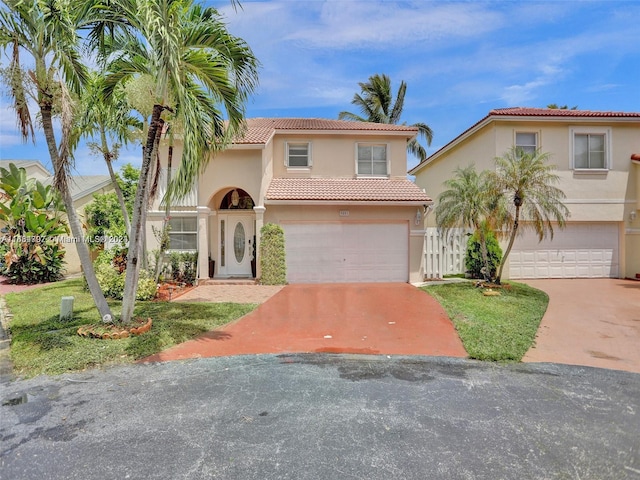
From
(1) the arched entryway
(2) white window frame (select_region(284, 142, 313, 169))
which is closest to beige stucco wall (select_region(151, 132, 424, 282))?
(1) the arched entryway

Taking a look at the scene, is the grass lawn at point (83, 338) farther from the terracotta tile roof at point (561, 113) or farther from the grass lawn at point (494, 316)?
the terracotta tile roof at point (561, 113)

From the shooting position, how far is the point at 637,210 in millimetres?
15742

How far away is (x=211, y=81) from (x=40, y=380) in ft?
20.7

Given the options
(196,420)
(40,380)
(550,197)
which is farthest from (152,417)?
(550,197)

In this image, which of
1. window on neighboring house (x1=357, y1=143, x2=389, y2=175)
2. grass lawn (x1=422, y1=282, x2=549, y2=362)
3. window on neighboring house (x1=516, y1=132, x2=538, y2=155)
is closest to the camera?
grass lawn (x1=422, y1=282, x2=549, y2=362)

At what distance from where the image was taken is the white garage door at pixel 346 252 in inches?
584

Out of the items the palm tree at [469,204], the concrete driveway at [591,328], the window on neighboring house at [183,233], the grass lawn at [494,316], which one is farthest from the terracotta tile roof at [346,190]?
the concrete driveway at [591,328]

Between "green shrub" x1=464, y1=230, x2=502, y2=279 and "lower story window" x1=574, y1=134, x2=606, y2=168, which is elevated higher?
"lower story window" x1=574, y1=134, x2=606, y2=168

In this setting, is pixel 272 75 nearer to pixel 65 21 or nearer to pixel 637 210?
pixel 65 21

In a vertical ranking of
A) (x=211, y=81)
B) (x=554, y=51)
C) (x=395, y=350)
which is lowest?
(x=395, y=350)

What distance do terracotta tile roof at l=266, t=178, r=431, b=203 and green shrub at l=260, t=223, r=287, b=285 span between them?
4.43 ft

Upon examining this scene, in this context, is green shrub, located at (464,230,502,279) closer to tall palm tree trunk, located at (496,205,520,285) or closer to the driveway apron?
tall palm tree trunk, located at (496,205,520,285)

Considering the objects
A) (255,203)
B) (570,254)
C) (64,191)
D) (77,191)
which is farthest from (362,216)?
(77,191)

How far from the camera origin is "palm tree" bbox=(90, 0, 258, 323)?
6.33 metres
